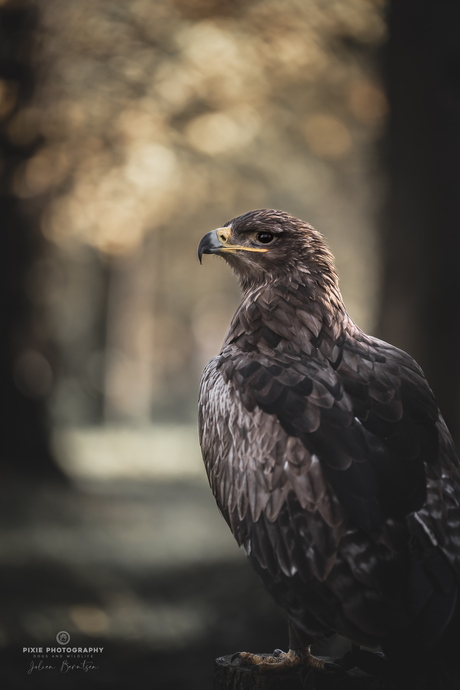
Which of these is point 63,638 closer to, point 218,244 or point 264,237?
point 218,244

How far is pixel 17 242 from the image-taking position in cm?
812

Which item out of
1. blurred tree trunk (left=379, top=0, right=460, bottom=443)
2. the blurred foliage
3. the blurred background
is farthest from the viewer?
the blurred foliage

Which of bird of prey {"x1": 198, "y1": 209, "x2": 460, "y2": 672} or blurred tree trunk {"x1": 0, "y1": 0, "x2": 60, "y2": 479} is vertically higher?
blurred tree trunk {"x1": 0, "y1": 0, "x2": 60, "y2": 479}

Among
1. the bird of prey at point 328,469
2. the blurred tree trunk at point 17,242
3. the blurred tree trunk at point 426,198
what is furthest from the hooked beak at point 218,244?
the blurred tree trunk at point 17,242

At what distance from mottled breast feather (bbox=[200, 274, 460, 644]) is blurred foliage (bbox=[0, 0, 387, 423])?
437cm

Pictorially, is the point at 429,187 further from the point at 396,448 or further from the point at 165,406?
the point at 165,406

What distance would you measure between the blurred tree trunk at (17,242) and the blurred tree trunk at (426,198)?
183 inches

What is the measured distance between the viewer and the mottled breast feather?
2.45 meters

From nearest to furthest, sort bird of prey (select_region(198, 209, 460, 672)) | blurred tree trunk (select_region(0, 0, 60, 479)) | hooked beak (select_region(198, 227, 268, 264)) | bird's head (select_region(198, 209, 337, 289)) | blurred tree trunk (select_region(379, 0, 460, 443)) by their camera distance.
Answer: bird of prey (select_region(198, 209, 460, 672)) < bird's head (select_region(198, 209, 337, 289)) < hooked beak (select_region(198, 227, 268, 264)) < blurred tree trunk (select_region(379, 0, 460, 443)) < blurred tree trunk (select_region(0, 0, 60, 479))

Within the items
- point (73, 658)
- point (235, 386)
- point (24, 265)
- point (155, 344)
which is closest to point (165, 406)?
point (155, 344)

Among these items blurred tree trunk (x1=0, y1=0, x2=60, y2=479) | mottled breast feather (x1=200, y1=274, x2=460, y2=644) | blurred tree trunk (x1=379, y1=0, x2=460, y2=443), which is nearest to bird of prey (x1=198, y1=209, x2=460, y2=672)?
mottled breast feather (x1=200, y1=274, x2=460, y2=644)

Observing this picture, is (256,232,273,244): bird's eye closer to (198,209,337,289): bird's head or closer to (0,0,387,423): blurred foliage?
(198,209,337,289): bird's head

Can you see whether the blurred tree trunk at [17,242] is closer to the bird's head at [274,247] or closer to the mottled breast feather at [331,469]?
the bird's head at [274,247]

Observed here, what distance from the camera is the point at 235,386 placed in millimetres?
3062
